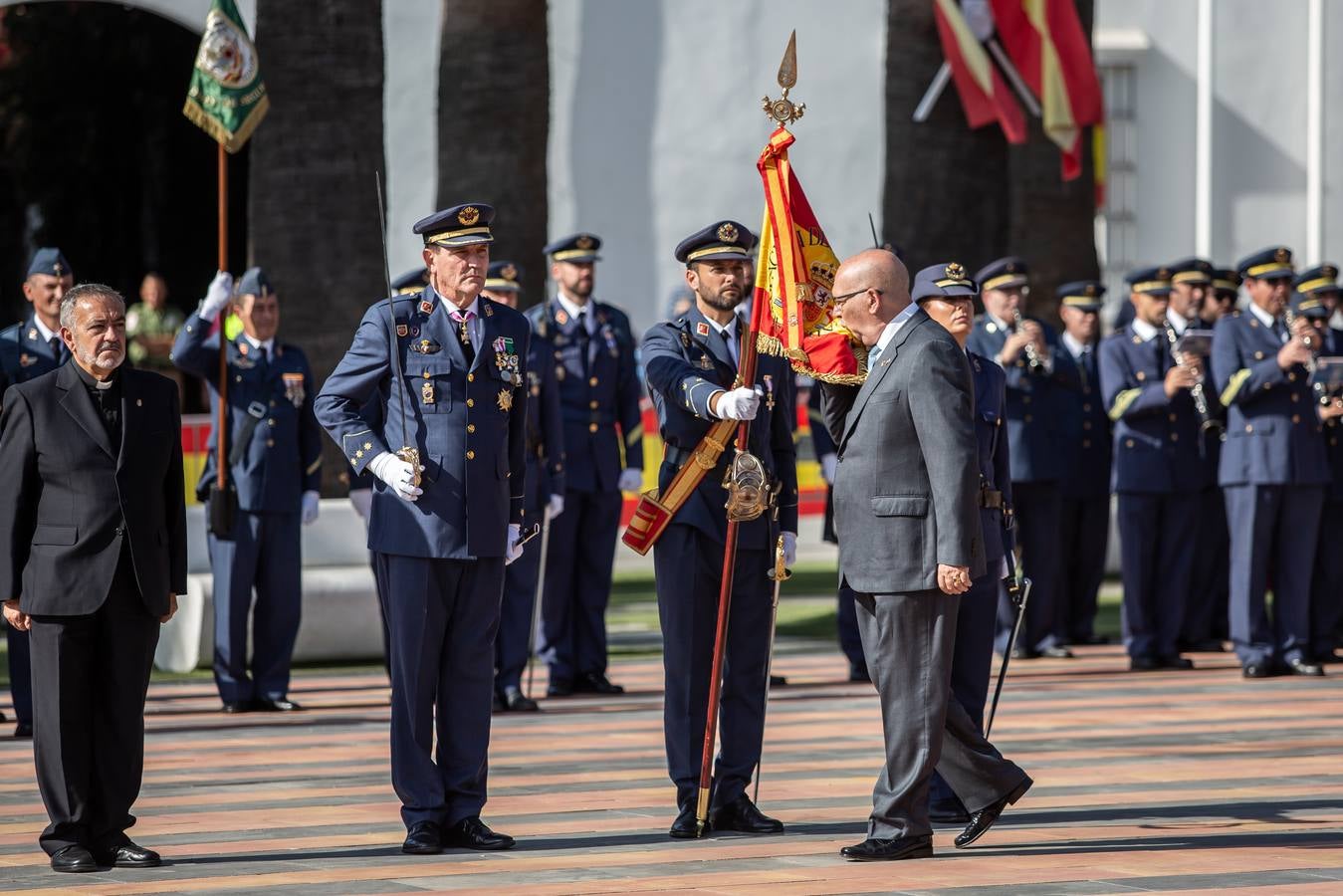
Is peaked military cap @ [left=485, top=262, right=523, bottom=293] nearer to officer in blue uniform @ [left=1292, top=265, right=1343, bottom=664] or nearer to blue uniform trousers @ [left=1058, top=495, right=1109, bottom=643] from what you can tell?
blue uniform trousers @ [left=1058, top=495, right=1109, bottom=643]

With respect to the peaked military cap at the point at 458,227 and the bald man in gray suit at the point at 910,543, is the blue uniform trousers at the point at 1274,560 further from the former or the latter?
the peaked military cap at the point at 458,227

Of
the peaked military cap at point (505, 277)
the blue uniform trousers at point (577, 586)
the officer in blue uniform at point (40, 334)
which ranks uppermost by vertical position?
the peaked military cap at point (505, 277)

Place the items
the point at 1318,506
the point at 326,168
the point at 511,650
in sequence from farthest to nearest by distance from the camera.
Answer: the point at 326,168 < the point at 1318,506 < the point at 511,650

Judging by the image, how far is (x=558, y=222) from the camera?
76.2 ft

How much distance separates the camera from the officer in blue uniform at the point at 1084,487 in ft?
47.3

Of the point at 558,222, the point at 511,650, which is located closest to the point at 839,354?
the point at 511,650

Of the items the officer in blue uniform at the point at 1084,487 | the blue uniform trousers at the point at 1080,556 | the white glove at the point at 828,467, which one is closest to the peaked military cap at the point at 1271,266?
the officer in blue uniform at the point at 1084,487

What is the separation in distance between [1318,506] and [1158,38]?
13650mm

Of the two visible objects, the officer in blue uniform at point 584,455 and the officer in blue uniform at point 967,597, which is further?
the officer in blue uniform at point 584,455

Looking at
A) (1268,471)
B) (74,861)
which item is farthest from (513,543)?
(1268,471)

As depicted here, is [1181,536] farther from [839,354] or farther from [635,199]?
[635,199]

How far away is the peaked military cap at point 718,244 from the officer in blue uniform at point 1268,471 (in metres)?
4.88

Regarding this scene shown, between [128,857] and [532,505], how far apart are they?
4.44 meters

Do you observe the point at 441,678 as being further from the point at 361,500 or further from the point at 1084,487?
the point at 1084,487
